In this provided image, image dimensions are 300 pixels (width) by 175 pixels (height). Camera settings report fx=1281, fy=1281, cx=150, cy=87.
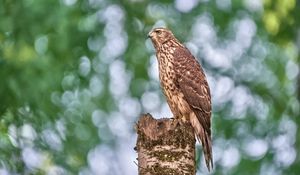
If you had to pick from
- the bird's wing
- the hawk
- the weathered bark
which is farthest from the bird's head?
the weathered bark

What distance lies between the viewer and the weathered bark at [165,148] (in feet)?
23.3

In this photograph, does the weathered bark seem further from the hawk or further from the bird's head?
the bird's head

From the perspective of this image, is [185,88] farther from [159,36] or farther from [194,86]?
[159,36]

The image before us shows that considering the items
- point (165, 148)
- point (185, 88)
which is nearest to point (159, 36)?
point (185, 88)

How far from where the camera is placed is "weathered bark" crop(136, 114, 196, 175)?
709 cm

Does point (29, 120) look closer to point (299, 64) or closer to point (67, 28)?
point (67, 28)

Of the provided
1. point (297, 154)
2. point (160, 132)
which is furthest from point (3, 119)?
point (160, 132)

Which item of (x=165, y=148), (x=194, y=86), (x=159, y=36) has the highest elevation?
(x=159, y=36)

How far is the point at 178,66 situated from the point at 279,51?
6.19 meters

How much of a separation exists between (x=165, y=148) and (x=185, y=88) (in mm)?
2509

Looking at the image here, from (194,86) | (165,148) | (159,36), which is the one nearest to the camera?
(165,148)

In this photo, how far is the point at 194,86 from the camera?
379 inches

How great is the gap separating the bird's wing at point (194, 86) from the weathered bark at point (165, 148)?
79.9 inches

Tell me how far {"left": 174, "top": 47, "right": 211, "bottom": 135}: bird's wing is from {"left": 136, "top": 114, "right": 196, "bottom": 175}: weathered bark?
79.9 inches
